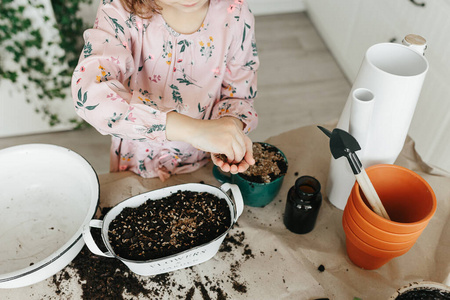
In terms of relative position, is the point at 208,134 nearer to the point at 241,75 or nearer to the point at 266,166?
the point at 266,166

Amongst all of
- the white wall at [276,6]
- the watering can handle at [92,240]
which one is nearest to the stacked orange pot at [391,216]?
the watering can handle at [92,240]

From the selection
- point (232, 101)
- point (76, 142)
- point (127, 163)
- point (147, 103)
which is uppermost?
point (147, 103)

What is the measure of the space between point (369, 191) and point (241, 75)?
1.53ft

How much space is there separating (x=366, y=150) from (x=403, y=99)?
12cm

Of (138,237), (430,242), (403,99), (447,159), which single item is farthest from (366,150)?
(447,159)

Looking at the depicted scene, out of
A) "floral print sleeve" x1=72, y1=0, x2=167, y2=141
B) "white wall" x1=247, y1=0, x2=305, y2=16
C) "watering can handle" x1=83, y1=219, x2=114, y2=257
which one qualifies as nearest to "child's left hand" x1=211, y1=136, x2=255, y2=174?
"floral print sleeve" x1=72, y1=0, x2=167, y2=141

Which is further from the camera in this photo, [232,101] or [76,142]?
[76,142]

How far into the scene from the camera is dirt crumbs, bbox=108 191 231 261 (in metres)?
0.71

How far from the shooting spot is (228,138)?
29.1 inches

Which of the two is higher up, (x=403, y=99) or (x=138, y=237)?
(x=403, y=99)

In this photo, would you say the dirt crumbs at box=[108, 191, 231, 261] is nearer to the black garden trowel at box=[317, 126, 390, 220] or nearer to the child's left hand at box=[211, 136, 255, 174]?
the child's left hand at box=[211, 136, 255, 174]

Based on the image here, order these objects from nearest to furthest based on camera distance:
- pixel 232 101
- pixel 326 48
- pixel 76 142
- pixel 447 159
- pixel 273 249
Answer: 1. pixel 273 249
2. pixel 232 101
3. pixel 447 159
4. pixel 76 142
5. pixel 326 48

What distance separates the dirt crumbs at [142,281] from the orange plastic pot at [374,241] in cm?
24

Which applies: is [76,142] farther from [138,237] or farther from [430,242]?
[430,242]
